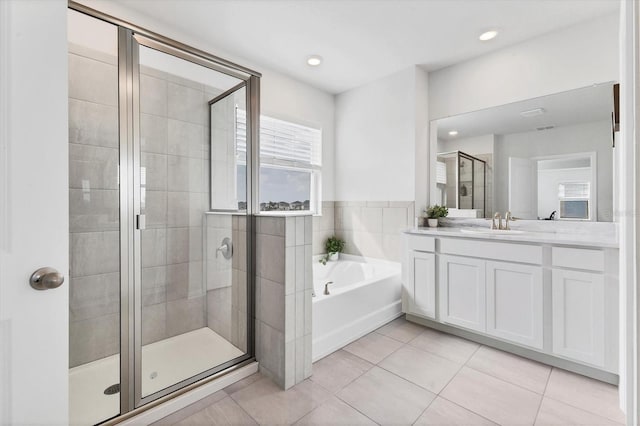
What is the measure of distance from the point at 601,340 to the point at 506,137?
1.76m

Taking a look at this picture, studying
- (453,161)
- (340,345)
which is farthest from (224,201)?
(453,161)

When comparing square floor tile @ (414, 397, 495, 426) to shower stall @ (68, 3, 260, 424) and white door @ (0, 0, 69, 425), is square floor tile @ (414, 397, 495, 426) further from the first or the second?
white door @ (0, 0, 69, 425)

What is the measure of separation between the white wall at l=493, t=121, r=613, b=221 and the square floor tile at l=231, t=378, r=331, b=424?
230 cm

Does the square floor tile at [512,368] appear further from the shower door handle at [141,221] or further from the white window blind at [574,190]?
the shower door handle at [141,221]

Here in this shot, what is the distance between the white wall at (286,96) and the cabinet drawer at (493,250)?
1.67 metres

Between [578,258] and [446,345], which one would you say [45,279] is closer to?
[446,345]

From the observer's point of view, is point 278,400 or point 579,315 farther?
point 579,315

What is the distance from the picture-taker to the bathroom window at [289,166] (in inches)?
123

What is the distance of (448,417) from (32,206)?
197cm

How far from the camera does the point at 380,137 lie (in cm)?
329

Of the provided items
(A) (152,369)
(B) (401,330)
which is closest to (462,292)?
(B) (401,330)

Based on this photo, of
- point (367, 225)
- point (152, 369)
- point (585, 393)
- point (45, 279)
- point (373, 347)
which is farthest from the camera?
point (367, 225)

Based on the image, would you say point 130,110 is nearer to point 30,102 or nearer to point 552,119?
point 30,102

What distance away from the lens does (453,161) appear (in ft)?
9.98
